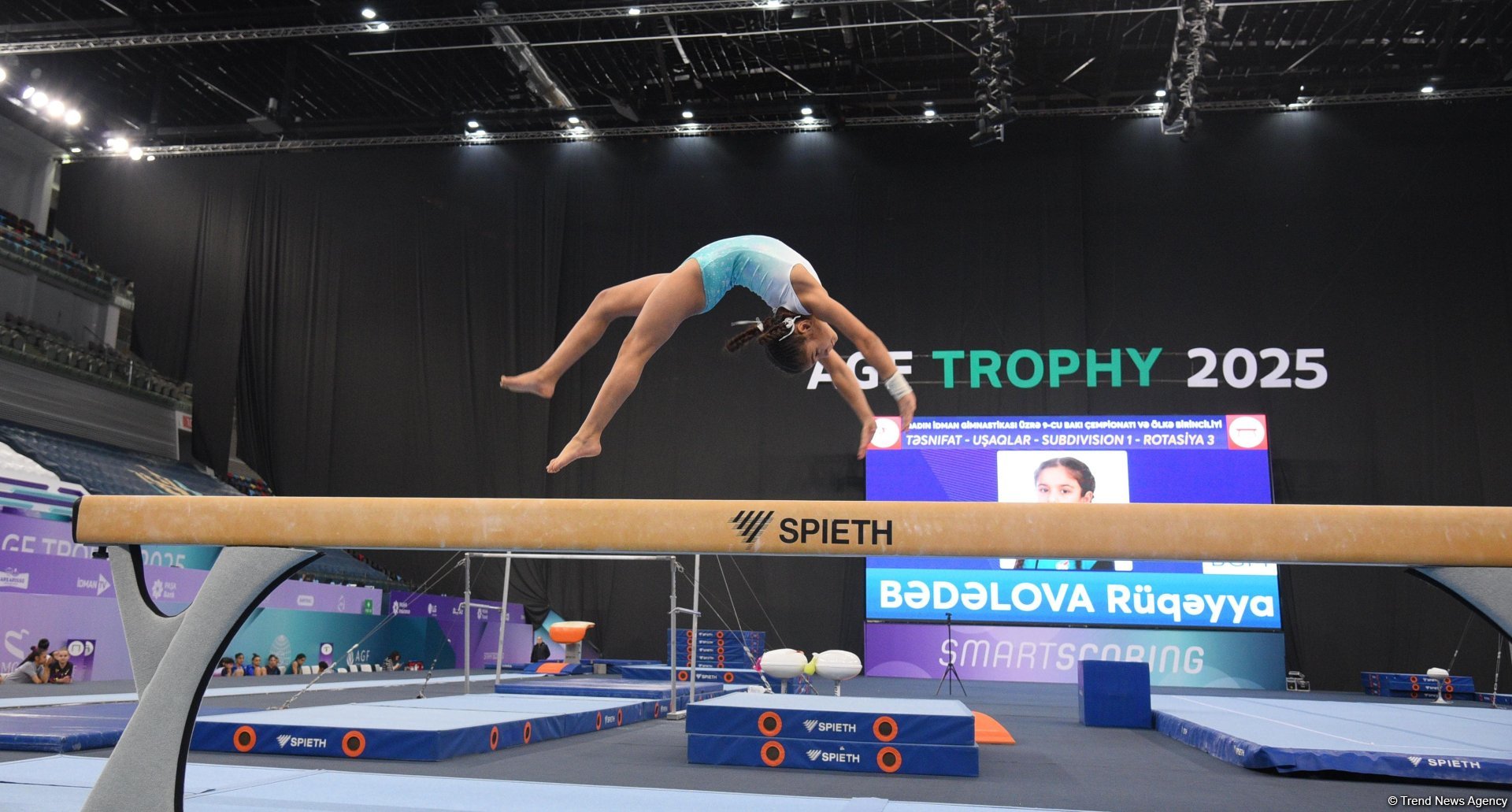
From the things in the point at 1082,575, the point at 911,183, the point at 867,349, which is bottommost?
the point at 1082,575

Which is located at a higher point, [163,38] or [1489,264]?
[163,38]

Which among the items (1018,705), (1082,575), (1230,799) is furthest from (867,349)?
(1082,575)

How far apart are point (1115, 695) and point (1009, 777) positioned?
116 inches

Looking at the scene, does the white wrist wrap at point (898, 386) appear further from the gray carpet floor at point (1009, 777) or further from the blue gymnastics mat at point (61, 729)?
the blue gymnastics mat at point (61, 729)

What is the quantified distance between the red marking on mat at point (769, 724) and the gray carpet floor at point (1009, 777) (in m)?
0.17

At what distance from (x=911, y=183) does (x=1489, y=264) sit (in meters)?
7.04

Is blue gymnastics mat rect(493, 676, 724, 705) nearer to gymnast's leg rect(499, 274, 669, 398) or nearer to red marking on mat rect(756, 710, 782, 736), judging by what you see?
red marking on mat rect(756, 710, 782, 736)

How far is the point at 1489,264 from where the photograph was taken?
1245cm

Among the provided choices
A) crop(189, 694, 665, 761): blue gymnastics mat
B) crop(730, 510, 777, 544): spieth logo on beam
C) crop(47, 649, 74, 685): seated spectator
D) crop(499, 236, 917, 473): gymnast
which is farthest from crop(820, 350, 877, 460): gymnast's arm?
crop(47, 649, 74, 685): seated spectator

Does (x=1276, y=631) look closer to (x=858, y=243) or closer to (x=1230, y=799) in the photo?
(x=858, y=243)

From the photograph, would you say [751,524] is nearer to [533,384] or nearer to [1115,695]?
[533,384]

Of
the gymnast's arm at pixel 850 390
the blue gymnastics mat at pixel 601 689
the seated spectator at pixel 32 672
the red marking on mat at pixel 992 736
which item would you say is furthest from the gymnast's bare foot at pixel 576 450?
the seated spectator at pixel 32 672

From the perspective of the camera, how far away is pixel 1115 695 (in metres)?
6.92

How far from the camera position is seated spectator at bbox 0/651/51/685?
7625 millimetres
